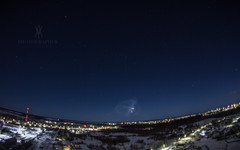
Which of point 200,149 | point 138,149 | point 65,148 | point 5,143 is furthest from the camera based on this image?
point 138,149

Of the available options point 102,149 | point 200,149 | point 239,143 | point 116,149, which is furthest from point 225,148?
point 102,149

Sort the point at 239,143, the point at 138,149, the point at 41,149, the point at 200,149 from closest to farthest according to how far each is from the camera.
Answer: the point at 239,143 → the point at 200,149 → the point at 41,149 → the point at 138,149

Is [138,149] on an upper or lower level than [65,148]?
lower

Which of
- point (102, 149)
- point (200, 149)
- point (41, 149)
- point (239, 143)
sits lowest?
point (102, 149)

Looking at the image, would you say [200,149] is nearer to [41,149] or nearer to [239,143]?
[239,143]

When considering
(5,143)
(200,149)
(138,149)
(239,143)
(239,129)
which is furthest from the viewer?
(138,149)

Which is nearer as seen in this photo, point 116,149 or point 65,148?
point 65,148

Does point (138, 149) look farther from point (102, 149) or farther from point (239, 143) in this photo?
point (239, 143)

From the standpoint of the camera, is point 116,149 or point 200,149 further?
point 116,149

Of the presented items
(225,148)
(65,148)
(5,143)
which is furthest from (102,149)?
(225,148)
